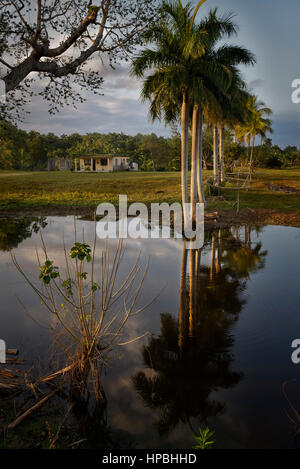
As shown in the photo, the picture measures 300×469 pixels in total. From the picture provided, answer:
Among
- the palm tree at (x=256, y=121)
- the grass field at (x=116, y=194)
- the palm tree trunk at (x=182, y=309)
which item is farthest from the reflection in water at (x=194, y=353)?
the palm tree at (x=256, y=121)

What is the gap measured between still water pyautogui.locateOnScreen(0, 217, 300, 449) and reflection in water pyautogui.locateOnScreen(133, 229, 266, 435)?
2cm

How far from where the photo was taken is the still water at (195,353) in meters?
4.07

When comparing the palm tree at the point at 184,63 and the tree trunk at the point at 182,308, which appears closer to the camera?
the tree trunk at the point at 182,308

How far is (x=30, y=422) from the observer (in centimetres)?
402

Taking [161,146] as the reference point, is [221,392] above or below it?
below

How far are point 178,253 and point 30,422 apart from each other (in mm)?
8680

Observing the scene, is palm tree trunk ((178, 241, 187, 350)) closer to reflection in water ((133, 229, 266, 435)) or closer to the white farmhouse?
reflection in water ((133, 229, 266, 435))

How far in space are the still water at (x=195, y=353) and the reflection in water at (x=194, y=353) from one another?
15 millimetres

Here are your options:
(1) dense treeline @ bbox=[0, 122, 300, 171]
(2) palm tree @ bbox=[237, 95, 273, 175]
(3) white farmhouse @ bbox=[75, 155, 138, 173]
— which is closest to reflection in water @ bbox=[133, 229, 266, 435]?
(2) palm tree @ bbox=[237, 95, 273, 175]

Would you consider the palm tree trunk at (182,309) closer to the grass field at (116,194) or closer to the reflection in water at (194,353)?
the reflection in water at (194,353)

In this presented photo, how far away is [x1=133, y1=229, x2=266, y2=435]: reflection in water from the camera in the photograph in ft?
14.6
